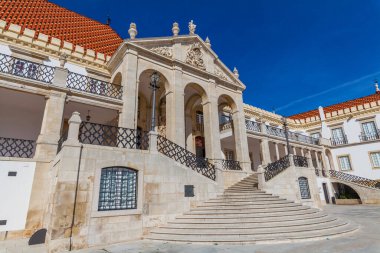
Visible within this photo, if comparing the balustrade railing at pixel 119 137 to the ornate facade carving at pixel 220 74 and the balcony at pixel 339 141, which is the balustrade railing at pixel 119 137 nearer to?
the ornate facade carving at pixel 220 74

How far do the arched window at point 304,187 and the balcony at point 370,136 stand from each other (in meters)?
16.2

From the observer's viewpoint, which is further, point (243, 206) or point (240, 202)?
point (240, 202)

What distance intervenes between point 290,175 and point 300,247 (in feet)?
27.7

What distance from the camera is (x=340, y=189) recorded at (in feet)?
77.7

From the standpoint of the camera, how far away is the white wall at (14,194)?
8.11m

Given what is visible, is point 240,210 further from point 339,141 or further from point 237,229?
point 339,141

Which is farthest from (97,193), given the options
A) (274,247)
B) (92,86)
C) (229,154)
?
(229,154)

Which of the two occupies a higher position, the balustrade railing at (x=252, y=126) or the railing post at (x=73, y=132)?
the balustrade railing at (x=252, y=126)

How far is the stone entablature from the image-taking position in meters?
12.7

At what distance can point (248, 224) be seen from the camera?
8070 millimetres

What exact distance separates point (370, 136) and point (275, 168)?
64.1ft

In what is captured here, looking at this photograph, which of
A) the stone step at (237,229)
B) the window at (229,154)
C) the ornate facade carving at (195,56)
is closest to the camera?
the stone step at (237,229)

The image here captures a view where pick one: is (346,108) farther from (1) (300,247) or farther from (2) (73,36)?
(2) (73,36)

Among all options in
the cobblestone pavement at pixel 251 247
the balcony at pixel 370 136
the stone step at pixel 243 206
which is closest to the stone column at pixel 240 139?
the stone step at pixel 243 206
